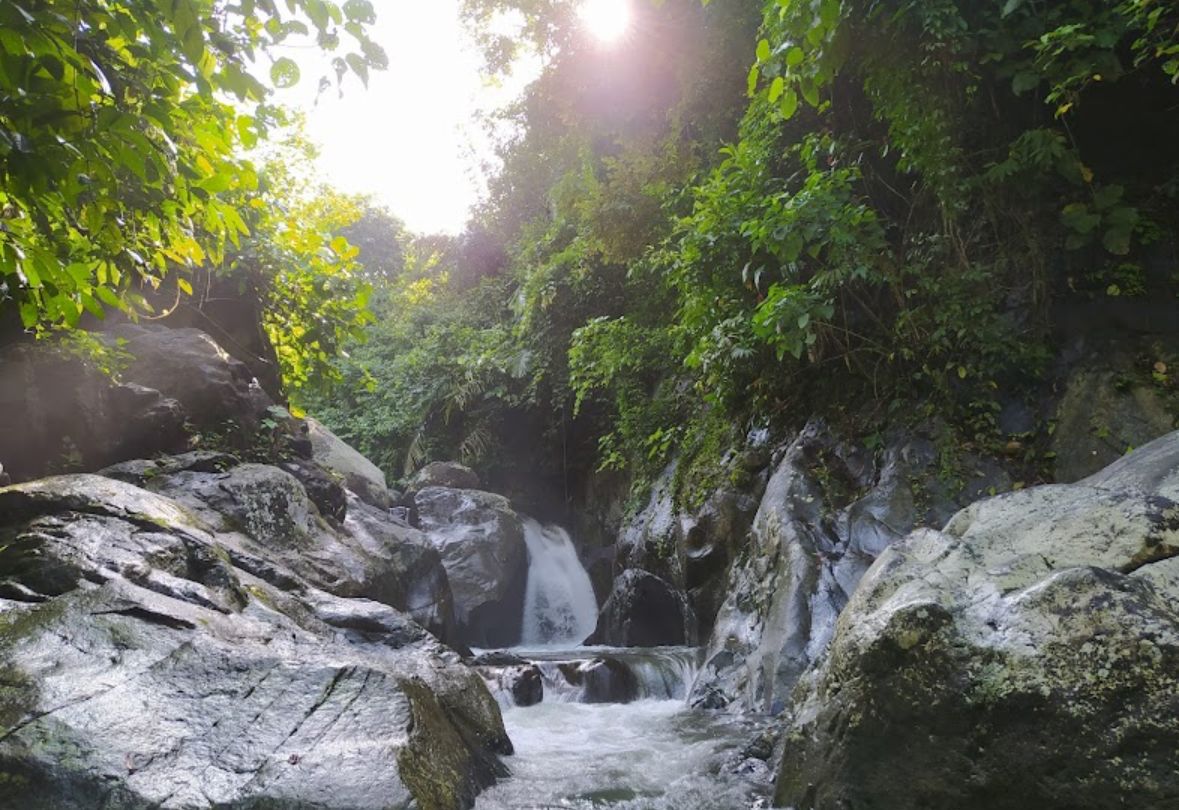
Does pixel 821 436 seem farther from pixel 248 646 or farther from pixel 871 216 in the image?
pixel 248 646

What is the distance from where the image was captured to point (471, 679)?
494 cm

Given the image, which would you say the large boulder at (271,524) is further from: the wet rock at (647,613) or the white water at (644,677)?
the wet rock at (647,613)

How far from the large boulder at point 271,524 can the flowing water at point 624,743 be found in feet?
5.68

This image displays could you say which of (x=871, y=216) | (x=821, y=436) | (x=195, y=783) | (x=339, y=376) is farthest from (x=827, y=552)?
(x=195, y=783)

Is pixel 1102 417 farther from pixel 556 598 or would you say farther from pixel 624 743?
pixel 556 598

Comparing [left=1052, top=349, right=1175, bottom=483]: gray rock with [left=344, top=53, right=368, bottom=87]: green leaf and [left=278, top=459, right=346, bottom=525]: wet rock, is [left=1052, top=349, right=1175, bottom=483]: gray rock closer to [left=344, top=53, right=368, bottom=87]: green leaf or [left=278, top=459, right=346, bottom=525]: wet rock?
[left=344, top=53, right=368, bottom=87]: green leaf

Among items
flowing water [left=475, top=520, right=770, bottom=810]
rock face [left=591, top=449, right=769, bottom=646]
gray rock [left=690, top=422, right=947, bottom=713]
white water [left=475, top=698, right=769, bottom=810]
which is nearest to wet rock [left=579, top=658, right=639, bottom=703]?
flowing water [left=475, top=520, right=770, bottom=810]

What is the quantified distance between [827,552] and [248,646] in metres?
4.43

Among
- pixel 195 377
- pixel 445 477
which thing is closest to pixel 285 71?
pixel 195 377

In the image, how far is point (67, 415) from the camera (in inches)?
269

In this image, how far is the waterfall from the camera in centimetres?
1302

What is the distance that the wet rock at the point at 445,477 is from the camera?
1494 centimetres

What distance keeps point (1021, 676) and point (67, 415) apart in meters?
7.68

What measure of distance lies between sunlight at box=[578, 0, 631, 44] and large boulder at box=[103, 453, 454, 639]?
320 inches
